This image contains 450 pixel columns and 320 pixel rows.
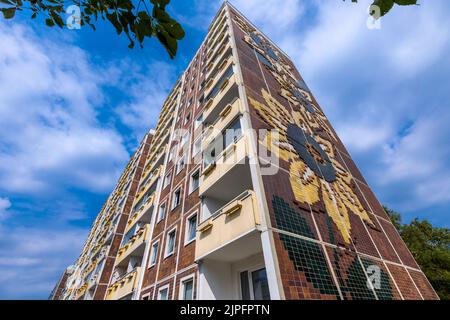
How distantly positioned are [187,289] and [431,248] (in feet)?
82.9

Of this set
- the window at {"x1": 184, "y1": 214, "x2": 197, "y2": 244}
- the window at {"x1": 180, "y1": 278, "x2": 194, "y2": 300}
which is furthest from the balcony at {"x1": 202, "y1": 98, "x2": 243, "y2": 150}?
the window at {"x1": 180, "y1": 278, "x2": 194, "y2": 300}

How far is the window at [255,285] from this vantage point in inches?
295

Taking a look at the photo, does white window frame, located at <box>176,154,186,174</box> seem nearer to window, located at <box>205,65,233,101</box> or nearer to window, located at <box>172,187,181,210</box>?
window, located at <box>172,187,181,210</box>

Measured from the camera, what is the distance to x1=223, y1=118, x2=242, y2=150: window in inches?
419

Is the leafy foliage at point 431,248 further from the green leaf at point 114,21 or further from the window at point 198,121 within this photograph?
the green leaf at point 114,21

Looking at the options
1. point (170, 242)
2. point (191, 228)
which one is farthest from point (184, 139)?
point (191, 228)

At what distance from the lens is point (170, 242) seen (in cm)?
1208

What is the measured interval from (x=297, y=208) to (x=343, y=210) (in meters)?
3.84

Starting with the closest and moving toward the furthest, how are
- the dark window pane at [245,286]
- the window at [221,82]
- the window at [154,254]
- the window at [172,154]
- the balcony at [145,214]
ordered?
the dark window pane at [245,286]
the window at [154,254]
the window at [221,82]
the balcony at [145,214]
the window at [172,154]

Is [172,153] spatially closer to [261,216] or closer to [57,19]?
[261,216]

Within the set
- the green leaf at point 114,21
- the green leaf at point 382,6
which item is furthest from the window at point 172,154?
the green leaf at point 382,6

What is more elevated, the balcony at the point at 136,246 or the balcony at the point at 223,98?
the balcony at the point at 223,98

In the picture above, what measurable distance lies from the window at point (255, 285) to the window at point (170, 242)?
4443 mm
